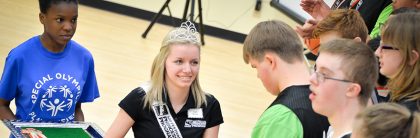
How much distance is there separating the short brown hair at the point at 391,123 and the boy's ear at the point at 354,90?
0.32 m

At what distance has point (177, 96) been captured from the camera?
255 centimetres

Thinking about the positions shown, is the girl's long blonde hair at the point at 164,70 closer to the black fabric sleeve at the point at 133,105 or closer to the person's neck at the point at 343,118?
the black fabric sleeve at the point at 133,105

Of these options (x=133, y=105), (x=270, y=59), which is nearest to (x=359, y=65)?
(x=270, y=59)

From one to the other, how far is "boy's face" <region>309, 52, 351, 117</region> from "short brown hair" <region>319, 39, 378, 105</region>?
0.02m

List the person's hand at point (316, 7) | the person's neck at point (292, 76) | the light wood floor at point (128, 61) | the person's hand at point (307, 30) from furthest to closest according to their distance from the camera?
the light wood floor at point (128, 61) → the person's hand at point (316, 7) → the person's hand at point (307, 30) → the person's neck at point (292, 76)

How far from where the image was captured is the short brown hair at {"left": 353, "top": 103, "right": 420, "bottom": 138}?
140 centimetres

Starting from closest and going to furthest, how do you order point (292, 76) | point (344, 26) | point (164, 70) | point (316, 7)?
1. point (292, 76)
2. point (164, 70)
3. point (344, 26)
4. point (316, 7)

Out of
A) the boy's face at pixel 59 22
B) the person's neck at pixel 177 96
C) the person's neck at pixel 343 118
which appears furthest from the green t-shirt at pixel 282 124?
the boy's face at pixel 59 22

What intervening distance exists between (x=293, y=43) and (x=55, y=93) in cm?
113

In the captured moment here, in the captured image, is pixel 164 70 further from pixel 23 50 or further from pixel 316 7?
pixel 316 7

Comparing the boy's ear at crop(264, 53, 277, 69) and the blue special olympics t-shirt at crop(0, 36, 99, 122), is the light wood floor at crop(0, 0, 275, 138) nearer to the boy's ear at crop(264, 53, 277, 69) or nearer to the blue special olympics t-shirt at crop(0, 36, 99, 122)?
the blue special olympics t-shirt at crop(0, 36, 99, 122)

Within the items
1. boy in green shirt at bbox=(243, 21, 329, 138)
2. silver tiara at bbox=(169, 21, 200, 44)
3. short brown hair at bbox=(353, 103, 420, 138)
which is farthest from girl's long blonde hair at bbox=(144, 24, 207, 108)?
short brown hair at bbox=(353, 103, 420, 138)

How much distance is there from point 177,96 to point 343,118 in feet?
3.18

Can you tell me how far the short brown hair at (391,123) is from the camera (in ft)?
4.59
